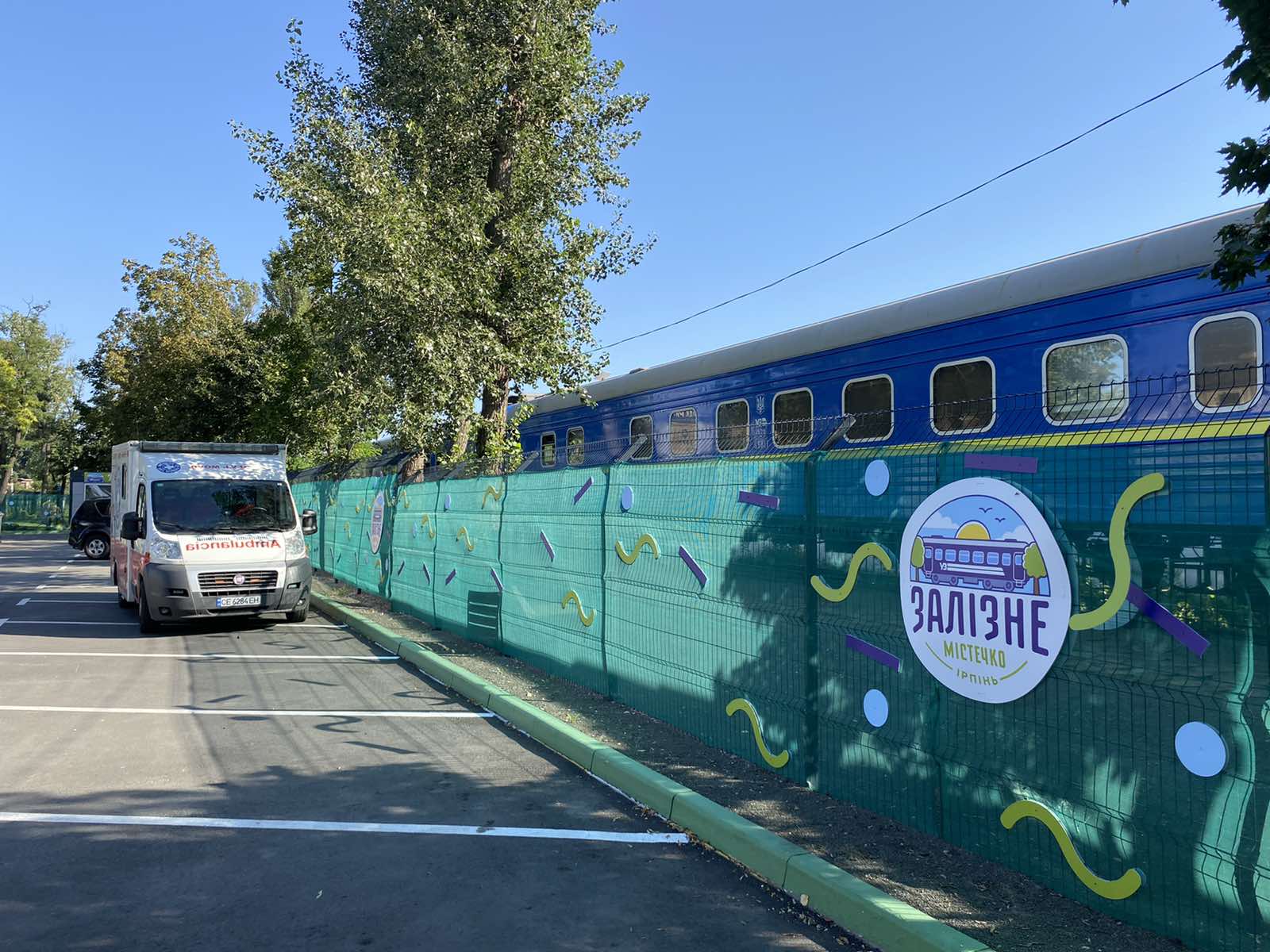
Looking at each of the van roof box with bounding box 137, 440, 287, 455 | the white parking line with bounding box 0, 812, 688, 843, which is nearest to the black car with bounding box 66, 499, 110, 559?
the van roof box with bounding box 137, 440, 287, 455

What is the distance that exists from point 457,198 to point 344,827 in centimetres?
1128

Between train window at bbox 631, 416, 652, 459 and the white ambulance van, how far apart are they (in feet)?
16.1

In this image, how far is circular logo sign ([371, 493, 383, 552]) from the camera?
15219 mm

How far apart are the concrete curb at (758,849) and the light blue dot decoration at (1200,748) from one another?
1.00 metres

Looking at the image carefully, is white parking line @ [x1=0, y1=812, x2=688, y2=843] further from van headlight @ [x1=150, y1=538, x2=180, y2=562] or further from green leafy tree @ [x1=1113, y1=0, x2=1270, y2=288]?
van headlight @ [x1=150, y1=538, x2=180, y2=562]

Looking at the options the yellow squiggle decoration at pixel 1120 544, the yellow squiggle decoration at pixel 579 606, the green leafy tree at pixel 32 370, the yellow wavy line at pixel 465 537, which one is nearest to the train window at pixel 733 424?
the yellow wavy line at pixel 465 537

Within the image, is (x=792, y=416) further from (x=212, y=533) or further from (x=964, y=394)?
(x=212, y=533)

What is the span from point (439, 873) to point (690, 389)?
8.86 meters

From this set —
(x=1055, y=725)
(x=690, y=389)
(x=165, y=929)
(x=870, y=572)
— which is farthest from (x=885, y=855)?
(x=690, y=389)

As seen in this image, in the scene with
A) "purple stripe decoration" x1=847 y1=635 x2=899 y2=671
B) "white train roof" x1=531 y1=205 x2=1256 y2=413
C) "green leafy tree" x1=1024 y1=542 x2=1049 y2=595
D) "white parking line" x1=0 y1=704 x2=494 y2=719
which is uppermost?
"white train roof" x1=531 y1=205 x2=1256 y2=413

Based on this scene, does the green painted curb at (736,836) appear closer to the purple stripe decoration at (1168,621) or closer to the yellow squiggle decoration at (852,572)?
the yellow squiggle decoration at (852,572)

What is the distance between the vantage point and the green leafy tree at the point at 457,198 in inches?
535

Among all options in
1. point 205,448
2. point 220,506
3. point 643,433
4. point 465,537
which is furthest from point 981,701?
point 205,448

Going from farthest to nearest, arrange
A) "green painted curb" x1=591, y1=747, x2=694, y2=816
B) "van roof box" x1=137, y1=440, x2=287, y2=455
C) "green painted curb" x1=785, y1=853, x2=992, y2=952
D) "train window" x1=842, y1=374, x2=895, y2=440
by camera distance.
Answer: "van roof box" x1=137, y1=440, x2=287, y2=455, "train window" x1=842, y1=374, x2=895, y2=440, "green painted curb" x1=591, y1=747, x2=694, y2=816, "green painted curb" x1=785, y1=853, x2=992, y2=952
